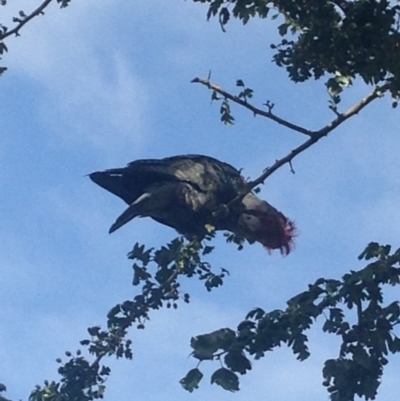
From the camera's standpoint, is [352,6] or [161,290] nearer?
[352,6]

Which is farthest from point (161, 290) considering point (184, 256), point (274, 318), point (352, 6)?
point (352, 6)

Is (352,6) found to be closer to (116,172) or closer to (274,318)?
(274,318)

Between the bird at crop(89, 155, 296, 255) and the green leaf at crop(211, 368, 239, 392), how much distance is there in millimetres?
3549

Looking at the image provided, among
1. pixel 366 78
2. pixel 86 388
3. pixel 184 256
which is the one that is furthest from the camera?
pixel 184 256

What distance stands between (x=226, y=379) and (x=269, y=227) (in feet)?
14.8

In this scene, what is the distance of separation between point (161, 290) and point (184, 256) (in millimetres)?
288

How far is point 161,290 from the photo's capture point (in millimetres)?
7395

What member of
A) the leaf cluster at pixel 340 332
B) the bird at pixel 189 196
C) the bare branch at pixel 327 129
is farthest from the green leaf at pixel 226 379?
the bird at pixel 189 196

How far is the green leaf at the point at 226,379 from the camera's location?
5449 millimetres

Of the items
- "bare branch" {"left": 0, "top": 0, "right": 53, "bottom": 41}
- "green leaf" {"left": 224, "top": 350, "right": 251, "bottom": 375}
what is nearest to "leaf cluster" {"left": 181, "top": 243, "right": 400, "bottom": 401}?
"green leaf" {"left": 224, "top": 350, "right": 251, "bottom": 375}

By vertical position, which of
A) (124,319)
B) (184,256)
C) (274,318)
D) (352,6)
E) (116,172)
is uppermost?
(116,172)

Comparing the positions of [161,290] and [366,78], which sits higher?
[366,78]

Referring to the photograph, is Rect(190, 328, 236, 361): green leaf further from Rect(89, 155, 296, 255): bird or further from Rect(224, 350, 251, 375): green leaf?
Rect(89, 155, 296, 255): bird

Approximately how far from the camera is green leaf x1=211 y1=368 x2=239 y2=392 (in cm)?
545
